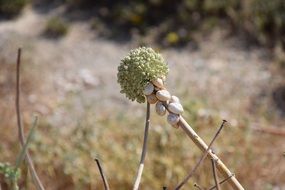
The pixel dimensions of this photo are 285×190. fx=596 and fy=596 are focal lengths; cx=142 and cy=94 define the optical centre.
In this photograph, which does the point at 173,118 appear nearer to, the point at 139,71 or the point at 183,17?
the point at 139,71

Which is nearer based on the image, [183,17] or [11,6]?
[183,17]

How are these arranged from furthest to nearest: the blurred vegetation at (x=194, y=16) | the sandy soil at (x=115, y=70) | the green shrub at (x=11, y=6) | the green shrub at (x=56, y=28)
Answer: the green shrub at (x=11, y=6) < the green shrub at (x=56, y=28) < the blurred vegetation at (x=194, y=16) < the sandy soil at (x=115, y=70)

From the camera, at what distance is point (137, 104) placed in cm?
431

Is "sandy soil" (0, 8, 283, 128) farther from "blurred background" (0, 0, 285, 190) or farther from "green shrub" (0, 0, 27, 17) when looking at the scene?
"green shrub" (0, 0, 27, 17)

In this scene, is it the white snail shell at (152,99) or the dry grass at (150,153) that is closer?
the white snail shell at (152,99)

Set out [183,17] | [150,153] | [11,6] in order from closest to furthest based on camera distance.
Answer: [150,153] < [183,17] < [11,6]

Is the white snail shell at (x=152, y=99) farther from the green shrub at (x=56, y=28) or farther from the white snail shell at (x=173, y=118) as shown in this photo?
the green shrub at (x=56, y=28)

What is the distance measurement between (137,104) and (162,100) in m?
3.55

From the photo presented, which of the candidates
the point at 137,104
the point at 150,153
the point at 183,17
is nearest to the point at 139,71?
the point at 150,153

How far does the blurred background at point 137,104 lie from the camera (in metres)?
2.81

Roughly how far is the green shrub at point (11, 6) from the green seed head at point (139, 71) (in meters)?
5.41

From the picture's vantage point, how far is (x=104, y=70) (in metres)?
5.05

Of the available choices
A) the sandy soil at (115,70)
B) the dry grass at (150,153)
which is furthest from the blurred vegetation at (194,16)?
the dry grass at (150,153)

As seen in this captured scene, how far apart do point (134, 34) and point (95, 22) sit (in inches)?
19.0
